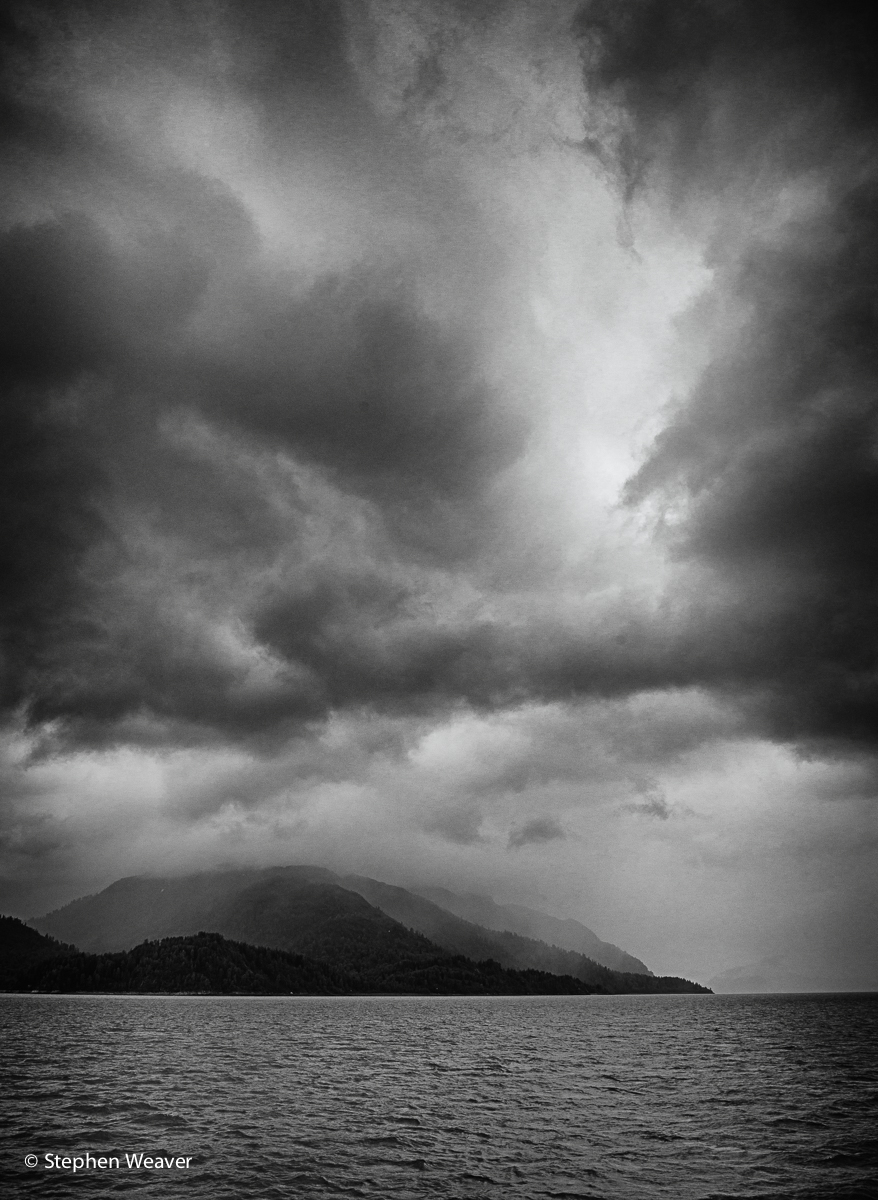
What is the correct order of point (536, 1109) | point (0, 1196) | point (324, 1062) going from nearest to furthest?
point (0, 1196) < point (536, 1109) < point (324, 1062)

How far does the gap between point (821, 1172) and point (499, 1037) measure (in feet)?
379

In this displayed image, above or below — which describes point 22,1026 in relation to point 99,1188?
below

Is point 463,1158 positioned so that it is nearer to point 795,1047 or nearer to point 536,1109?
point 536,1109

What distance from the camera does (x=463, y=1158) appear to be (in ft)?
142

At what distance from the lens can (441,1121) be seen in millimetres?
54344

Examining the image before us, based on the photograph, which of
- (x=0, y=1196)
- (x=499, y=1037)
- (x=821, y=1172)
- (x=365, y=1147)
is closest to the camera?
(x=0, y=1196)

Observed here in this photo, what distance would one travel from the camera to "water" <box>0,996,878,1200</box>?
1522 inches

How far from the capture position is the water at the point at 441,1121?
38.7 m

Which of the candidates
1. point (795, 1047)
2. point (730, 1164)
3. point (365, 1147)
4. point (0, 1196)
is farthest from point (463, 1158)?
point (795, 1047)

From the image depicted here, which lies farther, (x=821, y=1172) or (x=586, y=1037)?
(x=586, y=1037)

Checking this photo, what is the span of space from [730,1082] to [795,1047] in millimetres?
58978

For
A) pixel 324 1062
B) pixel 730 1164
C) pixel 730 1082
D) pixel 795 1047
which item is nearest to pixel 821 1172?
pixel 730 1164

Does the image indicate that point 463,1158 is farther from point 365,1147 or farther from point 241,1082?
point 241,1082

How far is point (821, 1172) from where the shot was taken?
42.2m
